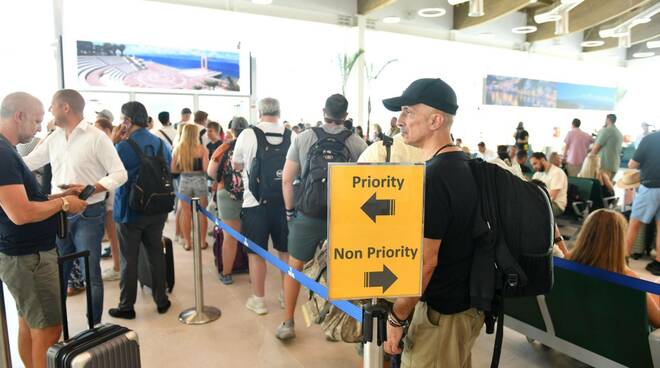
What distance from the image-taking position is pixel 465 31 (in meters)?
13.2

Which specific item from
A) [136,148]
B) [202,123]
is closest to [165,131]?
[202,123]

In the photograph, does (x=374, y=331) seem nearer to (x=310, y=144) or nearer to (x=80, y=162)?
(x=310, y=144)

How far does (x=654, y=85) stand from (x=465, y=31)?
11.0 meters

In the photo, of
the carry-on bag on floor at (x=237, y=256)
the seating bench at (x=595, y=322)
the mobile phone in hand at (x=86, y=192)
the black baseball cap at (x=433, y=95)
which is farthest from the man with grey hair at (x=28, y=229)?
the seating bench at (x=595, y=322)

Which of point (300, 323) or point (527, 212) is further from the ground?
point (527, 212)

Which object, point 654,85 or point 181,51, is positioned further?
point 654,85

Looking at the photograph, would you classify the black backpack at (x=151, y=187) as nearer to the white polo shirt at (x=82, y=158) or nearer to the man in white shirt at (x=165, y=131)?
the white polo shirt at (x=82, y=158)

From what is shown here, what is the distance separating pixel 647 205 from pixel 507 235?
433 cm

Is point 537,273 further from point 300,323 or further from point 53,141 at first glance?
point 53,141

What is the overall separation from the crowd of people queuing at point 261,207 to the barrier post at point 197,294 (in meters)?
0.27

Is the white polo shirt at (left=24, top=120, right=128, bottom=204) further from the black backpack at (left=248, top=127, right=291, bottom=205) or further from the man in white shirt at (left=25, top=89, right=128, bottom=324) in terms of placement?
the black backpack at (left=248, top=127, right=291, bottom=205)

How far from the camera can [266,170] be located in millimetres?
3402

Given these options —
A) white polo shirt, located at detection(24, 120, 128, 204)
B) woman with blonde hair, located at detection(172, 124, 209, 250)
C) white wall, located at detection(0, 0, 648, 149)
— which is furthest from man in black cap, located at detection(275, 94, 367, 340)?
white wall, located at detection(0, 0, 648, 149)

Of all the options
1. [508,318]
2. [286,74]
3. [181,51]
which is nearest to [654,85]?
[286,74]
